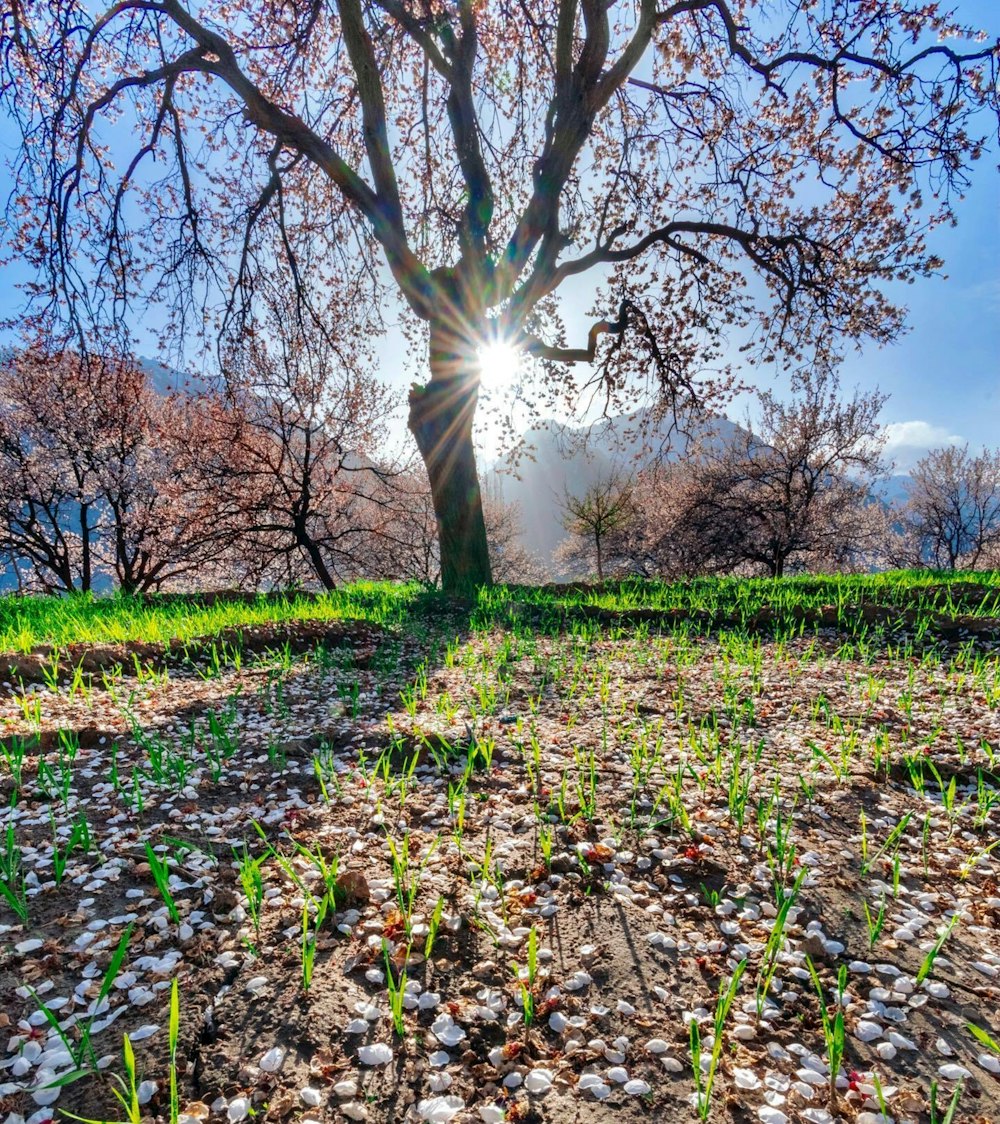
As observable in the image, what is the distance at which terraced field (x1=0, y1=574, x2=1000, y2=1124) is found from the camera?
1.46 metres

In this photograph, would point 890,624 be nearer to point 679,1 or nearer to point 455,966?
point 455,966

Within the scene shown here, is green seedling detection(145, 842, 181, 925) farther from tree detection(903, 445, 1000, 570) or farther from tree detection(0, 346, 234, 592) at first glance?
tree detection(903, 445, 1000, 570)

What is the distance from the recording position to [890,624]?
6727 mm

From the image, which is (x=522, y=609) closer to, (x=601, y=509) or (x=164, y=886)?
(x=164, y=886)

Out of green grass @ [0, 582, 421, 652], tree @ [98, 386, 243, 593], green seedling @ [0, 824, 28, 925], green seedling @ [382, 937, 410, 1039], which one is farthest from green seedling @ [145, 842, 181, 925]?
tree @ [98, 386, 243, 593]

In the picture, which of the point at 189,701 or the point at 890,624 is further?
the point at 890,624

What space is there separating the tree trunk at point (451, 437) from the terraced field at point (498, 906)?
5696 mm

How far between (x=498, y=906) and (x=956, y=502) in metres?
44.8

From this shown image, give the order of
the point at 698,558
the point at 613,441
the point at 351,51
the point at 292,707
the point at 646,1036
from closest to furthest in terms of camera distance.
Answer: the point at 646,1036
the point at 292,707
the point at 351,51
the point at 613,441
the point at 698,558

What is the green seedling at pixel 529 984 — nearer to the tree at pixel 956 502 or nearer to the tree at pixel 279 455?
the tree at pixel 279 455

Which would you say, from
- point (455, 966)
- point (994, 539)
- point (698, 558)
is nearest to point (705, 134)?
point (455, 966)

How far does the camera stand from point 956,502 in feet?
119

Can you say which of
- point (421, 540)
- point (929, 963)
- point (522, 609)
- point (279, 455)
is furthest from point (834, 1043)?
point (421, 540)

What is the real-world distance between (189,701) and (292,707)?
766 millimetres
